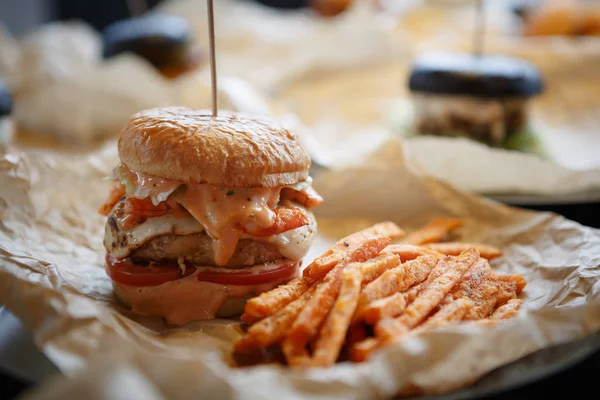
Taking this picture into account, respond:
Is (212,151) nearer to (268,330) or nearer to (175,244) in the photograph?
(175,244)

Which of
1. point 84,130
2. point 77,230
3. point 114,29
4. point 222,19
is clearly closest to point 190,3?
point 222,19

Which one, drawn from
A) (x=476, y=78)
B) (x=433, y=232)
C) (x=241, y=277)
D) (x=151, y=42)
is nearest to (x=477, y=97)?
(x=476, y=78)

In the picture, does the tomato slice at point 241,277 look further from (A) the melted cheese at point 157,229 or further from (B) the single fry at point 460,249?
(B) the single fry at point 460,249

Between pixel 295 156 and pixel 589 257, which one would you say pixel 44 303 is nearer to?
pixel 295 156

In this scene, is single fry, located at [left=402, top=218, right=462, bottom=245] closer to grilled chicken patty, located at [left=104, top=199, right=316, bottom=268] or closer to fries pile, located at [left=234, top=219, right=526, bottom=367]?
fries pile, located at [left=234, top=219, right=526, bottom=367]

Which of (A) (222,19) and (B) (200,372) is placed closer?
(B) (200,372)

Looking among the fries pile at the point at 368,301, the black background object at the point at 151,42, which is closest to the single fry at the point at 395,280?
the fries pile at the point at 368,301

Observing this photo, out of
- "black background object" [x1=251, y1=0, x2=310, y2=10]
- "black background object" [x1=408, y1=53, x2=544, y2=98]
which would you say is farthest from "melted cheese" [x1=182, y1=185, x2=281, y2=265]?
"black background object" [x1=251, y1=0, x2=310, y2=10]
